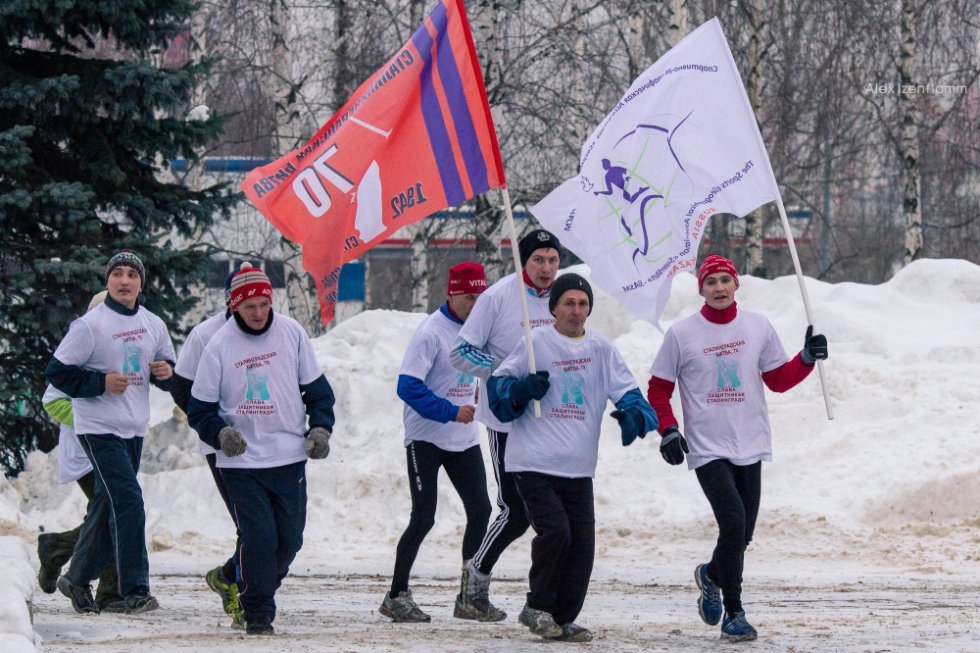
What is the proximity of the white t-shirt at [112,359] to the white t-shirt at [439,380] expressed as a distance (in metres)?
1.50

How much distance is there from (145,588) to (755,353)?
3467 mm

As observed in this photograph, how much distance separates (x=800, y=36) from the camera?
2472 cm

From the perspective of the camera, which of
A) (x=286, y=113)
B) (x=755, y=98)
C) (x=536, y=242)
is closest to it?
(x=536, y=242)

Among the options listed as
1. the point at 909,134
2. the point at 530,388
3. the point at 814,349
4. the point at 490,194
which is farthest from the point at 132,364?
the point at 909,134

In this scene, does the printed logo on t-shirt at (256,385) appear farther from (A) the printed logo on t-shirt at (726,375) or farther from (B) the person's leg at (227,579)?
(A) the printed logo on t-shirt at (726,375)

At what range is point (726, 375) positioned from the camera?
7.26m

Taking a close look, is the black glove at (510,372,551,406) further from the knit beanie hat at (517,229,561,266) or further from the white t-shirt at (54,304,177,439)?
the white t-shirt at (54,304,177,439)

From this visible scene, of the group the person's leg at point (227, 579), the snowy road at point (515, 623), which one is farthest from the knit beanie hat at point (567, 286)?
the person's leg at point (227, 579)

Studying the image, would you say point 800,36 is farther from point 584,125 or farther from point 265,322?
point 265,322

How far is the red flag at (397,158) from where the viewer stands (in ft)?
25.2

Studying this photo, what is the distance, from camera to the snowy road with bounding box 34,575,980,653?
6590mm

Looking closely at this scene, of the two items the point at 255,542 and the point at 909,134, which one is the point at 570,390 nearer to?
the point at 255,542

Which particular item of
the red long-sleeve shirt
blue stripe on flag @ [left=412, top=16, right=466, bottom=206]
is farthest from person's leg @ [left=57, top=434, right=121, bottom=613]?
the red long-sleeve shirt

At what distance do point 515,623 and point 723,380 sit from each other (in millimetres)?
1637
